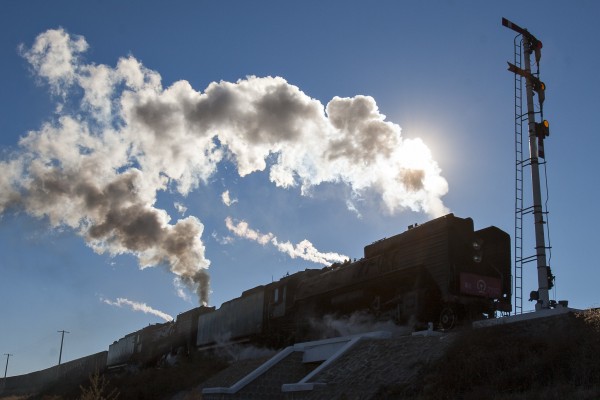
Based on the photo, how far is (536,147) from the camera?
18.7 m

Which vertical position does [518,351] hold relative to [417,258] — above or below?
below

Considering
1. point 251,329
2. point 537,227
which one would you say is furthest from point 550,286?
point 251,329

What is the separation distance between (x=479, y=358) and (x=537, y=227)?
6.52 m

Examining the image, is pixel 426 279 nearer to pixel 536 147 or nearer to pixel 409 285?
pixel 409 285

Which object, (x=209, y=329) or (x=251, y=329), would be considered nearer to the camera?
(x=251, y=329)

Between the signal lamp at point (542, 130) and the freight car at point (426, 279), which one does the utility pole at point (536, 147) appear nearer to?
the signal lamp at point (542, 130)

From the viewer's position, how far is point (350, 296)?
73.7 feet

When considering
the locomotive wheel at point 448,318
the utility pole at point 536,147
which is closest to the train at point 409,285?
the locomotive wheel at point 448,318

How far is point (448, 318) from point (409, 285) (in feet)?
6.22

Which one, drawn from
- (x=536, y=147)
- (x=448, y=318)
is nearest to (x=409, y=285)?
(x=448, y=318)

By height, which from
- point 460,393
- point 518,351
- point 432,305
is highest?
point 432,305

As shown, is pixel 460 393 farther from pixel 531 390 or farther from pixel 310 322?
pixel 310 322

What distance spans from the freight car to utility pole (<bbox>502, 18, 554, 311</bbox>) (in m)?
2.36

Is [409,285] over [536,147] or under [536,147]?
under
